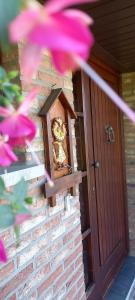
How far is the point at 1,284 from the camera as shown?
97 cm

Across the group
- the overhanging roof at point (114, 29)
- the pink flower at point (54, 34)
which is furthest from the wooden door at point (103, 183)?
the pink flower at point (54, 34)

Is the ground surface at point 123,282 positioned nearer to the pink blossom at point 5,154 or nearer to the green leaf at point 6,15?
the pink blossom at point 5,154

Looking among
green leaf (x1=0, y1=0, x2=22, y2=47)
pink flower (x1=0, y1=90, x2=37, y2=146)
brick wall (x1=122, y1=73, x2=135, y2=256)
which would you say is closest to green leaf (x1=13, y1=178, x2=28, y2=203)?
pink flower (x1=0, y1=90, x2=37, y2=146)

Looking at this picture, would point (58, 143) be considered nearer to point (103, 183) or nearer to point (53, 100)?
point (53, 100)

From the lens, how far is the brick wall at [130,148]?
2854mm

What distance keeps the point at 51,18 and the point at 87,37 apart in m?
0.03

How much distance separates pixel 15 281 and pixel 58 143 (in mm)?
649

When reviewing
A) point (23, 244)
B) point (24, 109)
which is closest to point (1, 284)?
point (23, 244)

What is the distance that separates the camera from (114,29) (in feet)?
5.56

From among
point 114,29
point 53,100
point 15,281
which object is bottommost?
point 15,281

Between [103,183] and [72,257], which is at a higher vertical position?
[103,183]

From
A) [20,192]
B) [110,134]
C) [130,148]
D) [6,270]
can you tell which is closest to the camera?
[20,192]

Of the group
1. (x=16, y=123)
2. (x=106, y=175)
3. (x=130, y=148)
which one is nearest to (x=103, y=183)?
(x=106, y=175)

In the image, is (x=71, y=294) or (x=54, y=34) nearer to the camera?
(x=54, y=34)
